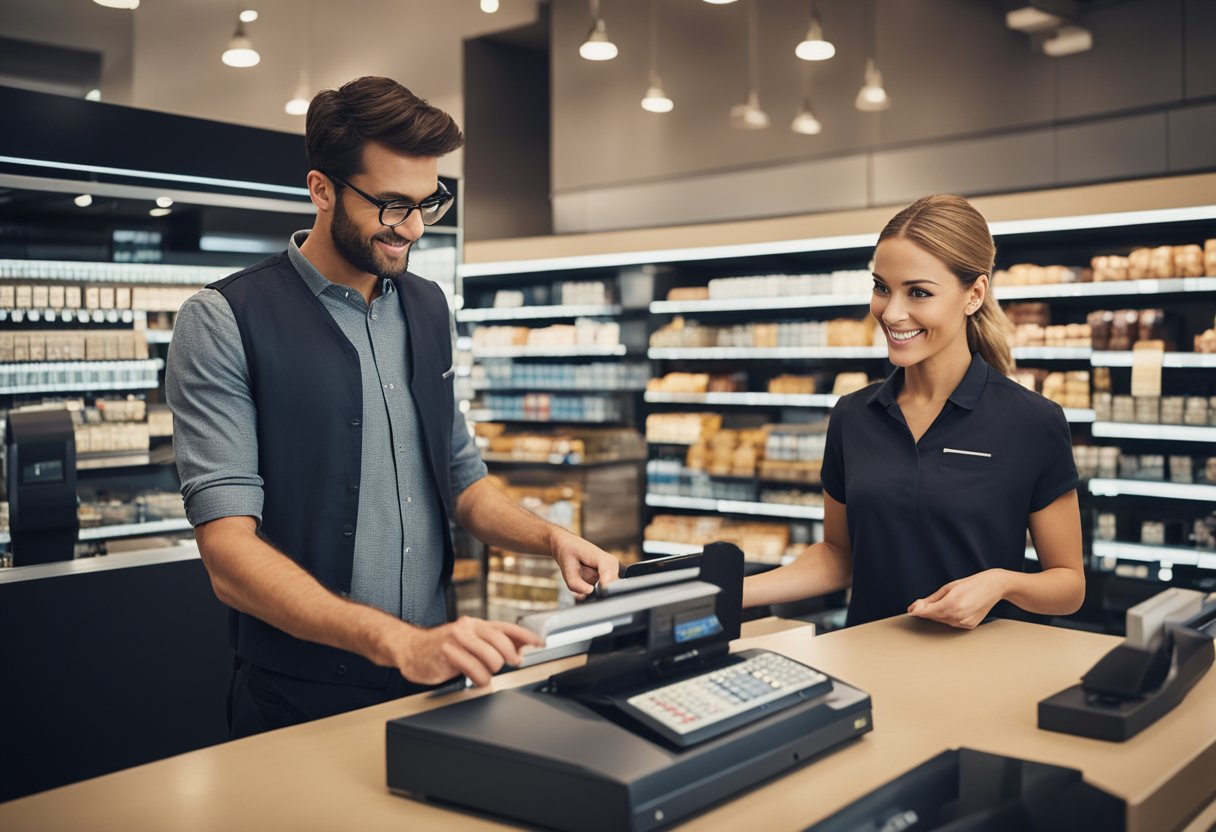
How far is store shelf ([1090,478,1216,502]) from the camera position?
5.11 metres

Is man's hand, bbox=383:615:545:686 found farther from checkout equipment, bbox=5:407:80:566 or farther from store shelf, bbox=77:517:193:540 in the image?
store shelf, bbox=77:517:193:540

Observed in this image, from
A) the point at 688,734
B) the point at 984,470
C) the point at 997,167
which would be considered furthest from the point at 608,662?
the point at 997,167

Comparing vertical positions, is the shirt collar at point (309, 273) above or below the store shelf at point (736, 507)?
above

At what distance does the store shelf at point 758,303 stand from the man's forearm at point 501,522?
13.6 feet

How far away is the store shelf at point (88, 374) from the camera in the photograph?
4367 millimetres

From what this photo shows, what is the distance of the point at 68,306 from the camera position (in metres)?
4.50

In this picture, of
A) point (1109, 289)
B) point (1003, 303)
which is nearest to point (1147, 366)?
point (1109, 289)

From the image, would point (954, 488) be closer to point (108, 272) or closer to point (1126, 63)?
point (108, 272)

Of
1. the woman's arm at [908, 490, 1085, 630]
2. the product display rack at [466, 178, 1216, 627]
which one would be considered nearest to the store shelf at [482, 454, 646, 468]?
the product display rack at [466, 178, 1216, 627]

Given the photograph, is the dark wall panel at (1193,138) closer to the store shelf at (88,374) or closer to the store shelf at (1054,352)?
the store shelf at (1054,352)

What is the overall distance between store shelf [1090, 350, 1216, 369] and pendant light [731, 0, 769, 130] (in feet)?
8.37

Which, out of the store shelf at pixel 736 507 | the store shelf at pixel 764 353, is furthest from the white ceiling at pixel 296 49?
the store shelf at pixel 736 507

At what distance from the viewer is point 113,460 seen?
4.64 metres

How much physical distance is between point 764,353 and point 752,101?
1614 millimetres
